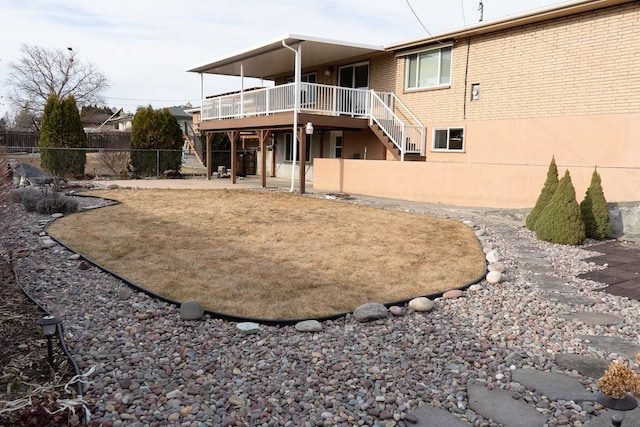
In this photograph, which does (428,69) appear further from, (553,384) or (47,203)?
(553,384)

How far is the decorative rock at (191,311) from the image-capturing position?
4229 millimetres

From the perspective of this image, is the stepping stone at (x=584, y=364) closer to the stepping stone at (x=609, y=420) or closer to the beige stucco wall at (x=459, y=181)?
the stepping stone at (x=609, y=420)

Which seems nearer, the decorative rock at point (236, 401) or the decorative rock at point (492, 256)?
the decorative rock at point (236, 401)

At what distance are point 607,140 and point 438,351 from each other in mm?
9283

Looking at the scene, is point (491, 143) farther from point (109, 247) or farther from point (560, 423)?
point (560, 423)

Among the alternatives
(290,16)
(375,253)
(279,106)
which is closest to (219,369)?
(375,253)

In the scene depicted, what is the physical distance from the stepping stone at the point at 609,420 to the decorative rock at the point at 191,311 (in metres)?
2.98

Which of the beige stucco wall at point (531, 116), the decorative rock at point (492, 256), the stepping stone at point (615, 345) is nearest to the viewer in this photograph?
the stepping stone at point (615, 345)

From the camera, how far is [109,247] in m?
6.79

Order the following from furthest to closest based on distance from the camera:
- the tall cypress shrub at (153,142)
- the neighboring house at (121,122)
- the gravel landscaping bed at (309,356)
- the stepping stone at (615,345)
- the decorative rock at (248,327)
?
1. the neighboring house at (121,122)
2. the tall cypress shrub at (153,142)
3. the decorative rock at (248,327)
4. the stepping stone at (615,345)
5. the gravel landscaping bed at (309,356)

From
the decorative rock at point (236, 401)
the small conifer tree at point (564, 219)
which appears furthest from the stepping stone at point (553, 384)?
the small conifer tree at point (564, 219)

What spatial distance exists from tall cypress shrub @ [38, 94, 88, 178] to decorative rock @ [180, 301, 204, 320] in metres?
17.2

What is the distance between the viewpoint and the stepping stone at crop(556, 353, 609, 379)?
10.8 ft

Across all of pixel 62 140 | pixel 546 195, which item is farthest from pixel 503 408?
pixel 62 140
